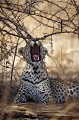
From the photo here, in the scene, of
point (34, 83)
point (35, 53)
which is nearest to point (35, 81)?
point (34, 83)

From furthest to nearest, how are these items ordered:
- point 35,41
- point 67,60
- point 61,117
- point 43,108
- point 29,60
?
1. point 67,60
2. point 29,60
3. point 35,41
4. point 43,108
5. point 61,117

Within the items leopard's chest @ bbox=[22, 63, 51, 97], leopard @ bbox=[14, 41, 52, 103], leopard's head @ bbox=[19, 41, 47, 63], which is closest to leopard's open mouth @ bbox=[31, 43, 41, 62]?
leopard's head @ bbox=[19, 41, 47, 63]

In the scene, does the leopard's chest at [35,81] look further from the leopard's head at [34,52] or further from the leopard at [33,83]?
the leopard's head at [34,52]

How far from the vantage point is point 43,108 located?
21.3 ft

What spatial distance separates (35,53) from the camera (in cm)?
748

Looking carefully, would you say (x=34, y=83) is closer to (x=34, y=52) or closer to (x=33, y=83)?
(x=33, y=83)

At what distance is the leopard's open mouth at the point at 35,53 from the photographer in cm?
733

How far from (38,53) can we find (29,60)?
0.31m

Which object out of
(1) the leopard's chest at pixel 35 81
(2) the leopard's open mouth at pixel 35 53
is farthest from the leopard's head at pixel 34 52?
(1) the leopard's chest at pixel 35 81

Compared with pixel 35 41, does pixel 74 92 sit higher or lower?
lower

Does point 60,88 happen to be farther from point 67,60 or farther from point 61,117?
point 61,117

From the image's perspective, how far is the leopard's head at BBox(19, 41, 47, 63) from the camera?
7.33m

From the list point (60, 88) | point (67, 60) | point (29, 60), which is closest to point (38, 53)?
point (29, 60)

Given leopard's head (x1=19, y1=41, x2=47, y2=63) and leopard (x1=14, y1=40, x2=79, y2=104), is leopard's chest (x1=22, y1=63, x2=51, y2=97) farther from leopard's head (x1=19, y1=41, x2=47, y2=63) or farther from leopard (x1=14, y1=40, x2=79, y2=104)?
leopard's head (x1=19, y1=41, x2=47, y2=63)
